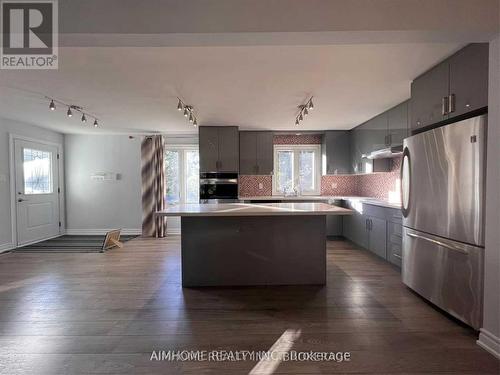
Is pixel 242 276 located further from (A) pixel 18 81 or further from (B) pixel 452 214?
(A) pixel 18 81

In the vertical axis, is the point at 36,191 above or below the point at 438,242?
above

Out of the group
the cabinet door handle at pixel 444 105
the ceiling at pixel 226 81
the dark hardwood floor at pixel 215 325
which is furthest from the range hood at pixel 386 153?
the dark hardwood floor at pixel 215 325

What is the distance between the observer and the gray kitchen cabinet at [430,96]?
2463mm

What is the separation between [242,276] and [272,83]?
227cm

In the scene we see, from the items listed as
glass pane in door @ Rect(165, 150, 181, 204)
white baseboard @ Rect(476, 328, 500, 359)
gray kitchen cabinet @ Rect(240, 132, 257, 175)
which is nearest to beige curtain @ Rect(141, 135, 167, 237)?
glass pane in door @ Rect(165, 150, 181, 204)

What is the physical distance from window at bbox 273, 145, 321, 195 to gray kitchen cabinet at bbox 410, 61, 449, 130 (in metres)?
3.23

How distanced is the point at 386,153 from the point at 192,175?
412cm

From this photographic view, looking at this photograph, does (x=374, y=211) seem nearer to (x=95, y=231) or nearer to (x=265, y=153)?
(x=265, y=153)

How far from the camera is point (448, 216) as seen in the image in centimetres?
225

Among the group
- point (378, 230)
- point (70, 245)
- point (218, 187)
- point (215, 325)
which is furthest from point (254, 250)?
point (70, 245)

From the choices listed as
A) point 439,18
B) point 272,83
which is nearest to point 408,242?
point 439,18

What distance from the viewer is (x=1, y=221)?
4719mm

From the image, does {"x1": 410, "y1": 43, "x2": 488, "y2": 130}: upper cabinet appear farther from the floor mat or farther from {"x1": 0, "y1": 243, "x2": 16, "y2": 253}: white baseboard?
{"x1": 0, "y1": 243, "x2": 16, "y2": 253}: white baseboard

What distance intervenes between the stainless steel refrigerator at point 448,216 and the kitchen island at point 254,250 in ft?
3.00
